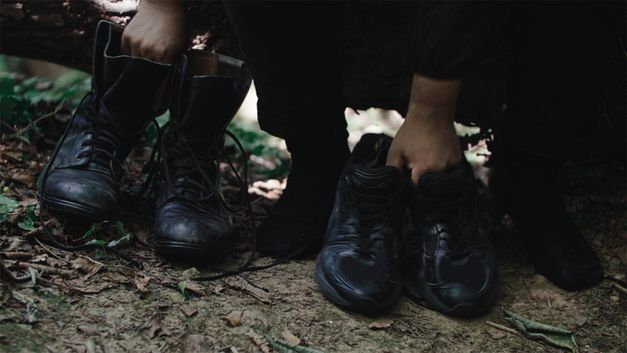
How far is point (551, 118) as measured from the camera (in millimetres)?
1793

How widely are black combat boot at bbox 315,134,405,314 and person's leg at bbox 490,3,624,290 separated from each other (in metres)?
0.43

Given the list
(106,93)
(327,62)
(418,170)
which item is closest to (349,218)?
(418,170)

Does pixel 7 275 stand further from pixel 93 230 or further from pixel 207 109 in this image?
pixel 207 109

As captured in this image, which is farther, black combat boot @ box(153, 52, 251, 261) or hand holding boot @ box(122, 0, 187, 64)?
hand holding boot @ box(122, 0, 187, 64)

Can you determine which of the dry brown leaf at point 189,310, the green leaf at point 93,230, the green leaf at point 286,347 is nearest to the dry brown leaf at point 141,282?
the dry brown leaf at point 189,310

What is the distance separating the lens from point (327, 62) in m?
1.79


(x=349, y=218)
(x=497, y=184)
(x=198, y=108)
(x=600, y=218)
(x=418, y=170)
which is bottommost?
(x=600, y=218)

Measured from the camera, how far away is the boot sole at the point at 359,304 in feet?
5.28

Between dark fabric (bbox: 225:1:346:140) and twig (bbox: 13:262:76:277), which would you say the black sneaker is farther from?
twig (bbox: 13:262:76:277)

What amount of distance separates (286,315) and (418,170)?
0.52m

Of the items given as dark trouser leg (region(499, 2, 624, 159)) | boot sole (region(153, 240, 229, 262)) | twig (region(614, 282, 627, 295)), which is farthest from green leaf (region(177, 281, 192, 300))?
twig (region(614, 282, 627, 295))

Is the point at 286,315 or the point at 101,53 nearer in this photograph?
the point at 286,315

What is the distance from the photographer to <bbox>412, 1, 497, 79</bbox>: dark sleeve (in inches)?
58.2

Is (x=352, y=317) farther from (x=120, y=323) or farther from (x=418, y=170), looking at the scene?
(x=120, y=323)
